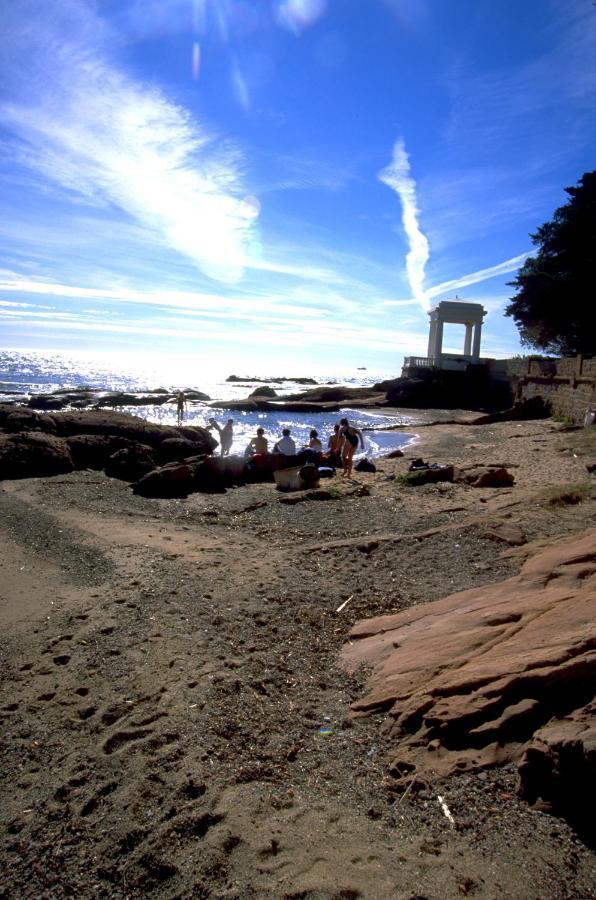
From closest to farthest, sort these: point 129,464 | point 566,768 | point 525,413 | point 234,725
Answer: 1. point 566,768
2. point 234,725
3. point 129,464
4. point 525,413

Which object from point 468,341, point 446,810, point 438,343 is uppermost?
point 468,341

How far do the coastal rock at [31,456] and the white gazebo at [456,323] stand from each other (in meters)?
39.0

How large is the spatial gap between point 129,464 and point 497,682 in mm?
12586

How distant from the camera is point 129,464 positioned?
48.4 ft

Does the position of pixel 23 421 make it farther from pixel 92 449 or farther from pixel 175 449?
pixel 175 449

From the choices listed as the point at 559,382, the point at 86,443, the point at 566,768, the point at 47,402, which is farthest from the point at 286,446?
the point at 47,402

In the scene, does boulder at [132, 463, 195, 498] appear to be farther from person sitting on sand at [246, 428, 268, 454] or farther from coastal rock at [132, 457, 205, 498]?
person sitting on sand at [246, 428, 268, 454]

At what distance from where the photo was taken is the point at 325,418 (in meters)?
43.5

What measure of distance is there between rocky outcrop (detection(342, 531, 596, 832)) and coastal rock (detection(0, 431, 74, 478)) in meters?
11.3

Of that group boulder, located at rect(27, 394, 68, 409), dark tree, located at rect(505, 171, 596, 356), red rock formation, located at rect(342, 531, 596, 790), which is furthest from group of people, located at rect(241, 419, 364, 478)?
boulder, located at rect(27, 394, 68, 409)

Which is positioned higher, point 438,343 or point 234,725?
point 438,343

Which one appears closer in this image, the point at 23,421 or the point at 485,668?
the point at 485,668

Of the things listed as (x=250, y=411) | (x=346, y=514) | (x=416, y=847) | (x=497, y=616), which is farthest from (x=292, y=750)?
(x=250, y=411)

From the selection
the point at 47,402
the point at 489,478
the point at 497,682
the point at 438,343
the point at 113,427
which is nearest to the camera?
the point at 497,682
